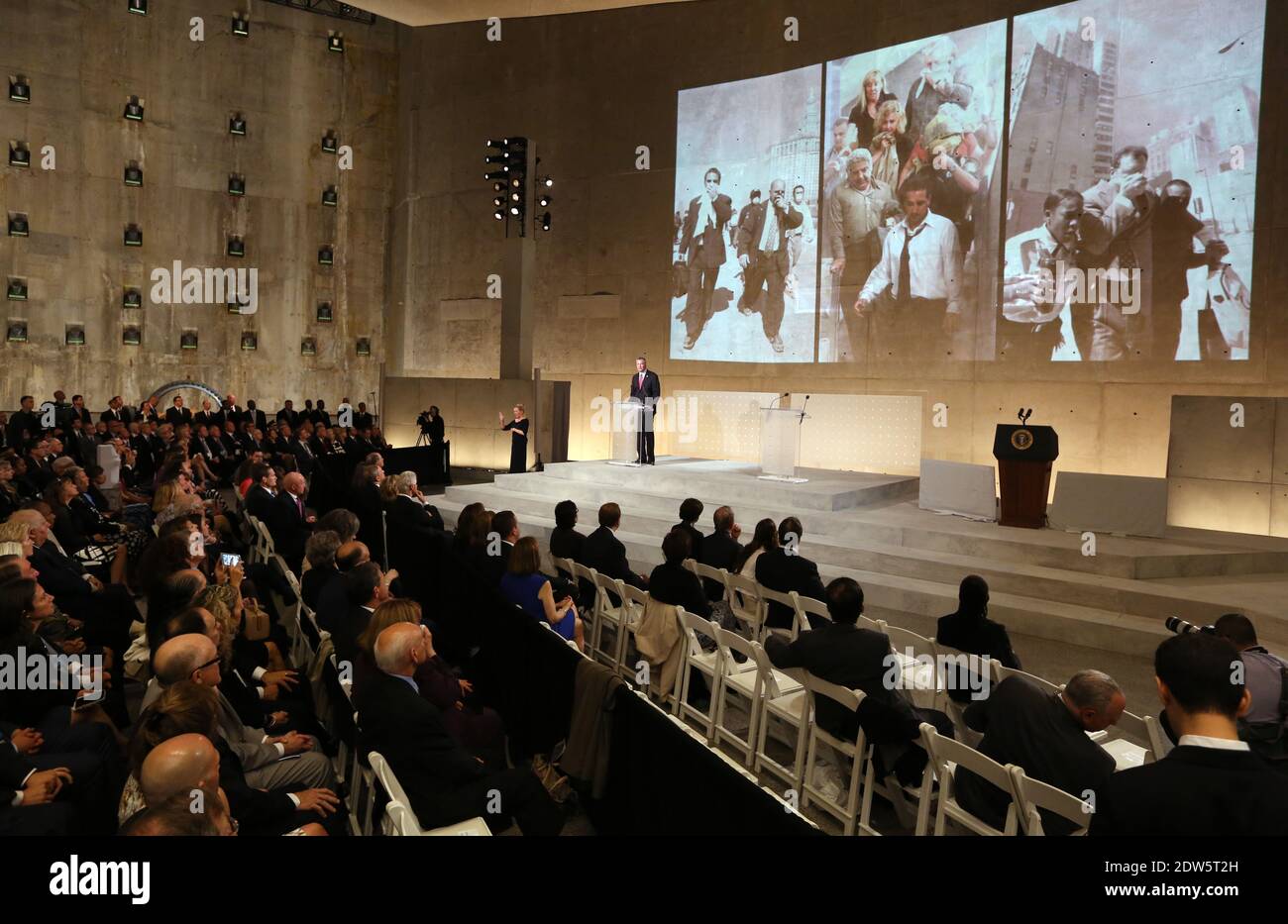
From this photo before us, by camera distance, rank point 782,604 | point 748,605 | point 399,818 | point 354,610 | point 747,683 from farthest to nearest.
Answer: point 748,605, point 782,604, point 747,683, point 354,610, point 399,818

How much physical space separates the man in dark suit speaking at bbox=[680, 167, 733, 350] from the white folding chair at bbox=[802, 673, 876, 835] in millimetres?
11615

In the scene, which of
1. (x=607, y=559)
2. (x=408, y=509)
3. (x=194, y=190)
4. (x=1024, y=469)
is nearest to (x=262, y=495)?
(x=408, y=509)

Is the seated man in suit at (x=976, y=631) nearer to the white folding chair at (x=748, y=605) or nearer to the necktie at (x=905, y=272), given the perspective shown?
the white folding chair at (x=748, y=605)

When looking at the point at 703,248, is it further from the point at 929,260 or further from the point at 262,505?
the point at 262,505

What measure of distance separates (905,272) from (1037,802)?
11.1 meters

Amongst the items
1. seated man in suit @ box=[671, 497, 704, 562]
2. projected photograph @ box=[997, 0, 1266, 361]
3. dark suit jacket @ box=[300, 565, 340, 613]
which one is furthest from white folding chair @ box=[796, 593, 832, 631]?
projected photograph @ box=[997, 0, 1266, 361]

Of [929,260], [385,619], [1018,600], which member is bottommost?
[1018,600]

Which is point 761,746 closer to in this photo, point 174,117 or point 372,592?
point 372,592

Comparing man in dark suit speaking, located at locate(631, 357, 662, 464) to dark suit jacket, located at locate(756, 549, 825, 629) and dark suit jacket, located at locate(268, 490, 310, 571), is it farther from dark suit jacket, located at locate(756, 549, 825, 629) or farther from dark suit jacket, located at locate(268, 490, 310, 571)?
dark suit jacket, located at locate(756, 549, 825, 629)

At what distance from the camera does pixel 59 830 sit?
9.05 feet

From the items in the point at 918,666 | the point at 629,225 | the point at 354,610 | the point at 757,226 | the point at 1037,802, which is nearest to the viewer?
the point at 1037,802

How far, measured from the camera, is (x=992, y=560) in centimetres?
814

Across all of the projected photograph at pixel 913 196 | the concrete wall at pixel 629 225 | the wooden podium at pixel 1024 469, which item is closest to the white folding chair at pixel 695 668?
the wooden podium at pixel 1024 469
